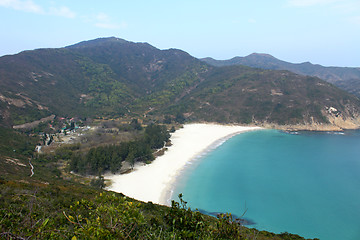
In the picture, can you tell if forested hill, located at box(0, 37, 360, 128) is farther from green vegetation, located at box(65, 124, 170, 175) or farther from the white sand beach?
green vegetation, located at box(65, 124, 170, 175)

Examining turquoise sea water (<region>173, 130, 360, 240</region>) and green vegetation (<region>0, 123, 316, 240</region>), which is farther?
turquoise sea water (<region>173, 130, 360, 240</region>)

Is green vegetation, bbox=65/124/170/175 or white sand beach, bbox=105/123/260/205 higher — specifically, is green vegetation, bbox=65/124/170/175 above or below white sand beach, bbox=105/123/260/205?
above

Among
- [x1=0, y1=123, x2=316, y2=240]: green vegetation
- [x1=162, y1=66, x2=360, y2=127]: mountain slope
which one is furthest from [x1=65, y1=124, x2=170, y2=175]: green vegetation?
[x1=162, y1=66, x2=360, y2=127]: mountain slope

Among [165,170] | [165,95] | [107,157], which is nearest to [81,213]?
[107,157]

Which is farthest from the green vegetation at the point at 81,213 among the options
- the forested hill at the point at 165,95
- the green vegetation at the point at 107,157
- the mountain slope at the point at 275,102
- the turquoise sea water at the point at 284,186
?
the mountain slope at the point at 275,102

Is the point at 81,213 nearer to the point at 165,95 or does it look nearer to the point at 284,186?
the point at 284,186
